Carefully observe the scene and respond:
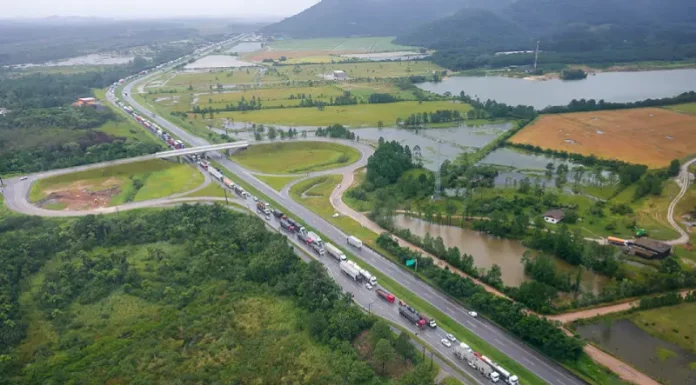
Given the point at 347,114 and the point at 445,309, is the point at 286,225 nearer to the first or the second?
the point at 445,309

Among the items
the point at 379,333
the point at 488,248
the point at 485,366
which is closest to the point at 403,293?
the point at 379,333

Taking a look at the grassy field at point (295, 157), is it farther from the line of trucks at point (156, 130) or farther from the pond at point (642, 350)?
the pond at point (642, 350)

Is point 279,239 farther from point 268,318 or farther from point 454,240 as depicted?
point 454,240

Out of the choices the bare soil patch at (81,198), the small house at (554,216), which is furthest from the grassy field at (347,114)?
the small house at (554,216)

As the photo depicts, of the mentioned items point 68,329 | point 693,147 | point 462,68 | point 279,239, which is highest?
point 462,68

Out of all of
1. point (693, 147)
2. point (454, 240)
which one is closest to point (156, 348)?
point (454, 240)
